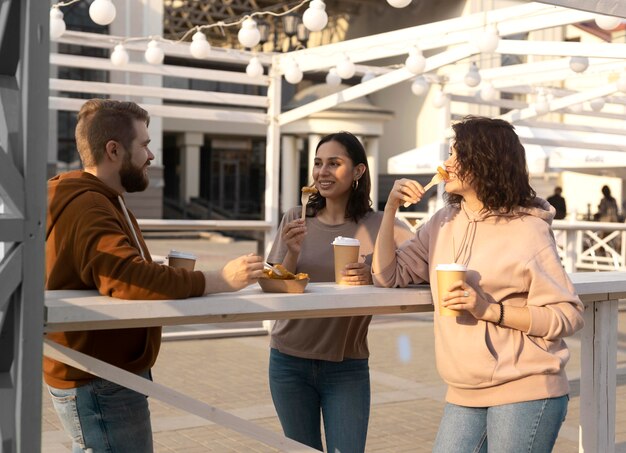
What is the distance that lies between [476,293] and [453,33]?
629 cm

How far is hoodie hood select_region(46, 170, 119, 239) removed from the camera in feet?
8.62

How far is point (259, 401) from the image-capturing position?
6.70 metres

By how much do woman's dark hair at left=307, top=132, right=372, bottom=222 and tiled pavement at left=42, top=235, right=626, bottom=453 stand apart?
1491mm

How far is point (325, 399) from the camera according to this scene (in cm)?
349

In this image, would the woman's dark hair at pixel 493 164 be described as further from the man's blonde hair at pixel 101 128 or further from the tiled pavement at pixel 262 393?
the tiled pavement at pixel 262 393

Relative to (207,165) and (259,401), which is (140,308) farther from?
(207,165)

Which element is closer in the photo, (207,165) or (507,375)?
(507,375)

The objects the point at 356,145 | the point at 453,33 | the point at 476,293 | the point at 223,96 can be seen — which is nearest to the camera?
the point at 476,293

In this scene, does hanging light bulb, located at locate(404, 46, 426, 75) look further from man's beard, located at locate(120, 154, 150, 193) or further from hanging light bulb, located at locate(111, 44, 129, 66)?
man's beard, located at locate(120, 154, 150, 193)

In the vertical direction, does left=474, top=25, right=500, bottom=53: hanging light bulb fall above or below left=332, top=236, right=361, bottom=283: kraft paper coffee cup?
above

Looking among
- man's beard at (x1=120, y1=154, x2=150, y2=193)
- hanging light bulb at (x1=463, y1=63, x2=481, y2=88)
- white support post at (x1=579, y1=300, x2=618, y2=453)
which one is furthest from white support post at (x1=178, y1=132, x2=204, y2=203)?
man's beard at (x1=120, y1=154, x2=150, y2=193)

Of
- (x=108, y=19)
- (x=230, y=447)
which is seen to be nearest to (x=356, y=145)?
(x=230, y=447)

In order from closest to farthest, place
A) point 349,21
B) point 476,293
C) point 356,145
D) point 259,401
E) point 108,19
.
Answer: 1. point 476,293
2. point 356,145
3. point 259,401
4. point 108,19
5. point 349,21

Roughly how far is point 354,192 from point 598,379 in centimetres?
126
